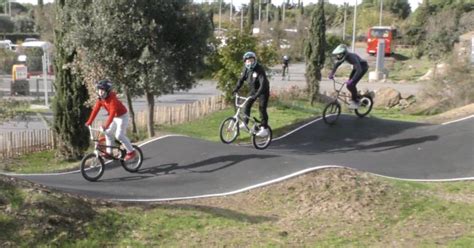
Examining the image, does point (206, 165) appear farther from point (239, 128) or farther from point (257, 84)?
point (257, 84)

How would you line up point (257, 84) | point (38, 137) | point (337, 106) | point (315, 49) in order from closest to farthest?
1. point (257, 84)
2. point (337, 106)
3. point (38, 137)
4. point (315, 49)

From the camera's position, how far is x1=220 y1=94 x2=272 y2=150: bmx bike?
1204 cm

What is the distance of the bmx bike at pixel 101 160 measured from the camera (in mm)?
9578

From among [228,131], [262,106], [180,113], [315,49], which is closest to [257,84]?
[262,106]

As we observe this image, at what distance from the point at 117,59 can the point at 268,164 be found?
5.05m

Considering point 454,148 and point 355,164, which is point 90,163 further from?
point 454,148

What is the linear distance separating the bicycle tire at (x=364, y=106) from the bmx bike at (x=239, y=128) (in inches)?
159

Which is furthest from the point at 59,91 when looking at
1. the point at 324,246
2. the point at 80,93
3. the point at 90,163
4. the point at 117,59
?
the point at 324,246

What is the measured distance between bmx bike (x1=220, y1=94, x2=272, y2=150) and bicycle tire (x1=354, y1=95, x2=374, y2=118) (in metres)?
4.03

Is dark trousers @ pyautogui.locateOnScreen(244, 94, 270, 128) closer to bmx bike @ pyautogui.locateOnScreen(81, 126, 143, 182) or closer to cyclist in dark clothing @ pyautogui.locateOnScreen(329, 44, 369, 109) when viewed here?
cyclist in dark clothing @ pyautogui.locateOnScreen(329, 44, 369, 109)

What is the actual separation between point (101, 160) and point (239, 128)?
11.6ft

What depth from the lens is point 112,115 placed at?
939 centimetres

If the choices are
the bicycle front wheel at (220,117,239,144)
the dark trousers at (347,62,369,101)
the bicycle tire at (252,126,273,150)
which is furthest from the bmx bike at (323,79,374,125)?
the bicycle front wheel at (220,117,239,144)

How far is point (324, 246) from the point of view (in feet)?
20.1
